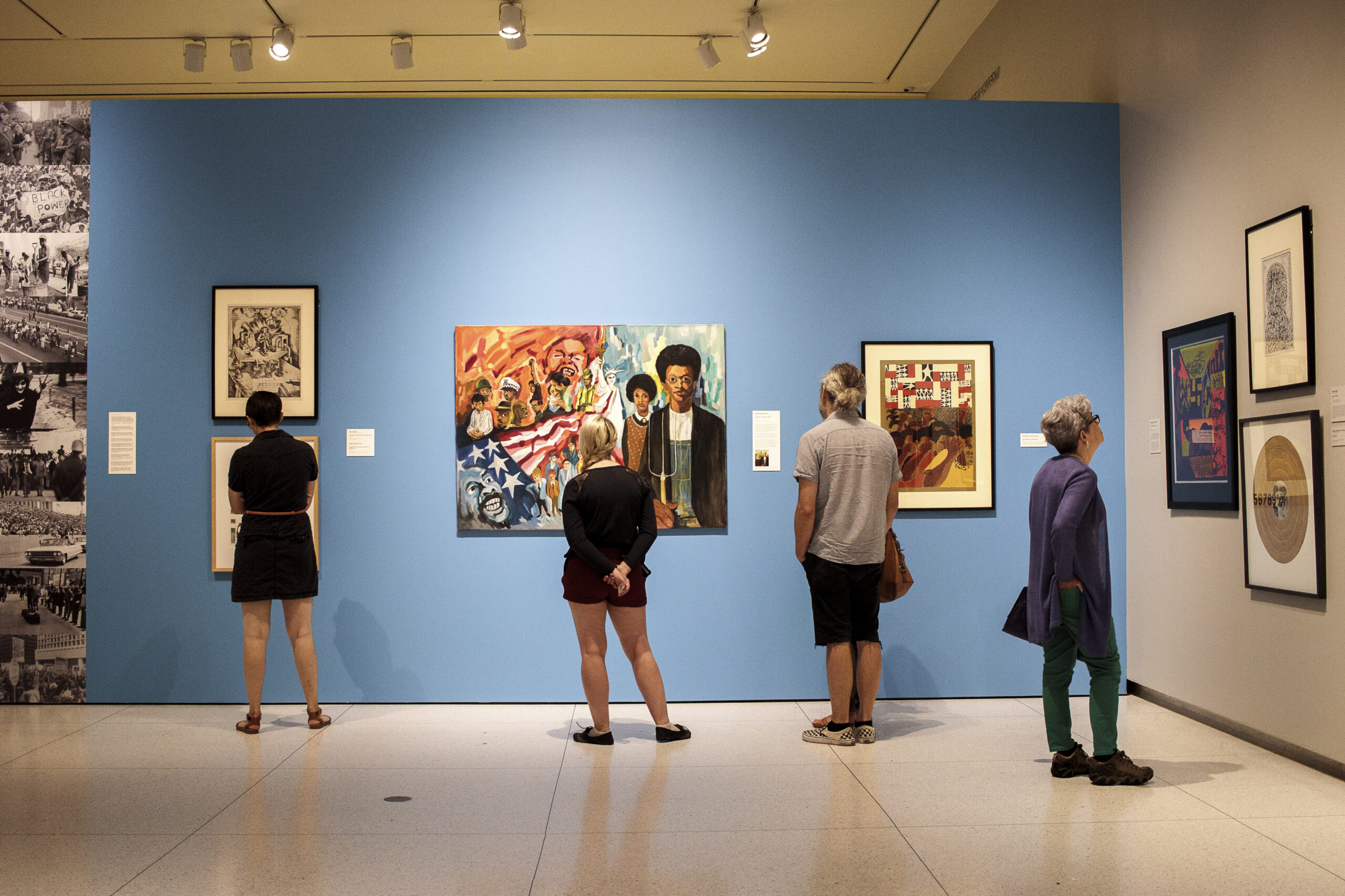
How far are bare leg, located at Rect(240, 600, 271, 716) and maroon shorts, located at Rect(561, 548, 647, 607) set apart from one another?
1.62 meters

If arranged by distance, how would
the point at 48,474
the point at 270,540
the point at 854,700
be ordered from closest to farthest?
the point at 854,700, the point at 270,540, the point at 48,474

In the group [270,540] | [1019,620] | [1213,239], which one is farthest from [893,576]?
[270,540]

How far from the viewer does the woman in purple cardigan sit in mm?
3719

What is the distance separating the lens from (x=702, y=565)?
212 inches

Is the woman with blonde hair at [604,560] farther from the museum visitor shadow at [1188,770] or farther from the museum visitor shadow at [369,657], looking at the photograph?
the museum visitor shadow at [1188,770]

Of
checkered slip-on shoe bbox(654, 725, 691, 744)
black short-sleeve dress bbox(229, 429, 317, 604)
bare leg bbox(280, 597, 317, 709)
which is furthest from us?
bare leg bbox(280, 597, 317, 709)

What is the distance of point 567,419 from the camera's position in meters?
5.36

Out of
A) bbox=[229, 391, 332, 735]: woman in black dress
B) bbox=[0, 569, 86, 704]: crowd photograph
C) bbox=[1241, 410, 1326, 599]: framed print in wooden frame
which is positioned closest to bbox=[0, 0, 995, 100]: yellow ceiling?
bbox=[229, 391, 332, 735]: woman in black dress

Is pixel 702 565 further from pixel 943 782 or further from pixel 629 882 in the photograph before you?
pixel 629 882

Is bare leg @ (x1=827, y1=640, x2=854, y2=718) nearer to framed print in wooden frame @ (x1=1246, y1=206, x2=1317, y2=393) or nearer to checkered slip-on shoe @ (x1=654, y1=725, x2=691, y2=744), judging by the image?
checkered slip-on shoe @ (x1=654, y1=725, x2=691, y2=744)

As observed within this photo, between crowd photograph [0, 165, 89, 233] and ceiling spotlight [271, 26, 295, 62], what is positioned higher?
ceiling spotlight [271, 26, 295, 62]

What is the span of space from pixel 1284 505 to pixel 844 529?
1875mm

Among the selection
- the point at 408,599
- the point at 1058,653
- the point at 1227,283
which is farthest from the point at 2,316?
the point at 1227,283

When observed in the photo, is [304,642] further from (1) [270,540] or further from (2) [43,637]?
(2) [43,637]
